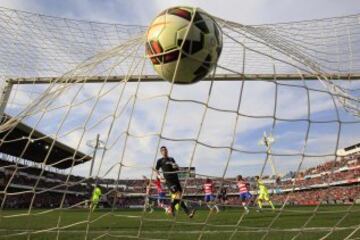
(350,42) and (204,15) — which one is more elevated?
(350,42)

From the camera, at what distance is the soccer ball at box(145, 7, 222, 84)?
3822mm

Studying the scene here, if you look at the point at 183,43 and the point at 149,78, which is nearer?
the point at 183,43

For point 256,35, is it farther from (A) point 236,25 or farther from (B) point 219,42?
(B) point 219,42

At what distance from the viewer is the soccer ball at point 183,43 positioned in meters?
3.82

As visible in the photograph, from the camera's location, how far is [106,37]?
9547 mm

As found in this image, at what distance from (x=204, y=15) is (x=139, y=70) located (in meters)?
0.83

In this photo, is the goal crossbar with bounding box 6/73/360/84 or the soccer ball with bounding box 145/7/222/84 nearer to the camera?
the soccer ball with bounding box 145/7/222/84

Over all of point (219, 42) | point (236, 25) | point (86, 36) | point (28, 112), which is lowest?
Result: point (28, 112)

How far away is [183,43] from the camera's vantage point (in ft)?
12.4

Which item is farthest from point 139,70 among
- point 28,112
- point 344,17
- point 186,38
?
point 344,17

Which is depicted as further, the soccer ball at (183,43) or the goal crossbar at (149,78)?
the goal crossbar at (149,78)

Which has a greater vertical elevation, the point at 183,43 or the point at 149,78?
the point at 149,78

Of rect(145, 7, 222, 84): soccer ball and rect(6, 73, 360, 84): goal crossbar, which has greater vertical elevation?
rect(6, 73, 360, 84): goal crossbar

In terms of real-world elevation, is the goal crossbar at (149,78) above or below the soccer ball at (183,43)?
above
